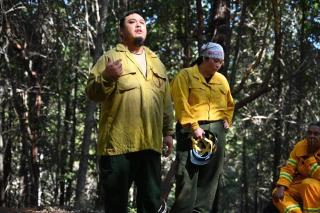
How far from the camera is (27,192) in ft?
47.9

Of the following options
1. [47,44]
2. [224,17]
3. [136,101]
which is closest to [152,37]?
[47,44]

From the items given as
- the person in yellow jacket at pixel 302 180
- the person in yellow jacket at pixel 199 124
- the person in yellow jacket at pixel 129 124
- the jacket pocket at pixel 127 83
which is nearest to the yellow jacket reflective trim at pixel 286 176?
the person in yellow jacket at pixel 302 180

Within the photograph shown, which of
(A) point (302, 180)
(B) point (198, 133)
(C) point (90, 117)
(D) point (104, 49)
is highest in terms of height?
(D) point (104, 49)

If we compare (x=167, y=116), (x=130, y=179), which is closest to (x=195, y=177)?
(x=167, y=116)

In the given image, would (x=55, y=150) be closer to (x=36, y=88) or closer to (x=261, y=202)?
(x=36, y=88)

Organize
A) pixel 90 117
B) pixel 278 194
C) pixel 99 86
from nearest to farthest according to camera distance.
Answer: pixel 99 86, pixel 278 194, pixel 90 117

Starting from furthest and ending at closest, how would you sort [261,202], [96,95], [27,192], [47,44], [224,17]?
[261,202]
[27,192]
[47,44]
[224,17]
[96,95]

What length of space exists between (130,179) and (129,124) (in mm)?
393

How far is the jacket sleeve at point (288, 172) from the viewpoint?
214 inches

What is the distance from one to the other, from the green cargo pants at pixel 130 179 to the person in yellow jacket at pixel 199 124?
3.68ft

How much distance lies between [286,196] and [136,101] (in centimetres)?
268

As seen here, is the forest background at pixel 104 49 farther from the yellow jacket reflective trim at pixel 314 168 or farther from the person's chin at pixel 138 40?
the person's chin at pixel 138 40

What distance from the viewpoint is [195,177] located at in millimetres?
4617

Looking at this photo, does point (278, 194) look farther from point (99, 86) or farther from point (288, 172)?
point (99, 86)
